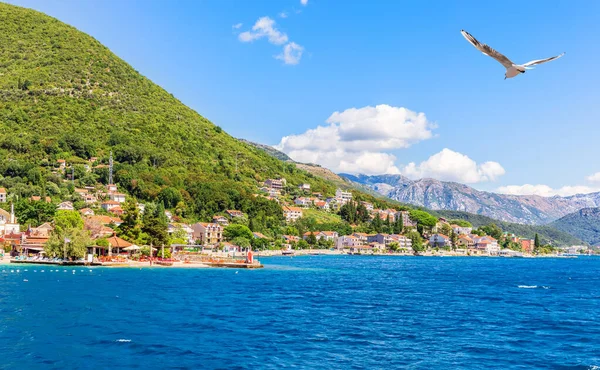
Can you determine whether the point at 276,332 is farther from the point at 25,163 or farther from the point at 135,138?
the point at 135,138

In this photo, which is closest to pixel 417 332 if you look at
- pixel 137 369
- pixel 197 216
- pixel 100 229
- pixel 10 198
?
pixel 137 369

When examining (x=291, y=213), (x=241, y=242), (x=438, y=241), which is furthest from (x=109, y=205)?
(x=438, y=241)

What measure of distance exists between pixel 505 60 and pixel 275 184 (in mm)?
179976

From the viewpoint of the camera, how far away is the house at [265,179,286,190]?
189m

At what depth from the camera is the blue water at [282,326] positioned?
2266 cm

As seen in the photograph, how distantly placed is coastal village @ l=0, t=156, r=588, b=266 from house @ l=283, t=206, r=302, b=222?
0.13 meters

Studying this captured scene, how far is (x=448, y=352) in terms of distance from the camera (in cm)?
2478

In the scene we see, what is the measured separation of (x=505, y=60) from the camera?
11.5 m

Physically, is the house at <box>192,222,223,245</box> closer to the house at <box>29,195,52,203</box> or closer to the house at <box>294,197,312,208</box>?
the house at <box>29,195,52,203</box>

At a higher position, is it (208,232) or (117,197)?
(117,197)

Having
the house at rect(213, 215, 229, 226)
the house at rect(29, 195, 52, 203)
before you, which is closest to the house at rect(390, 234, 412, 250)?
the house at rect(213, 215, 229, 226)

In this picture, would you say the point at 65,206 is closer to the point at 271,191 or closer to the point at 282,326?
the point at 271,191

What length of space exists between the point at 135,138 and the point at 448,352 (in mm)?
145999

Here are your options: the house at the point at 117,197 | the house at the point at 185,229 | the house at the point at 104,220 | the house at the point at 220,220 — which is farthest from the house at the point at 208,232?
the house at the point at 104,220
